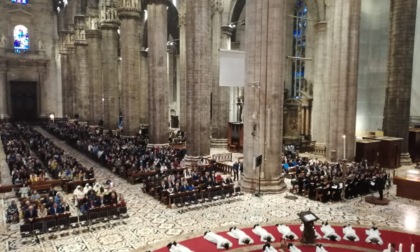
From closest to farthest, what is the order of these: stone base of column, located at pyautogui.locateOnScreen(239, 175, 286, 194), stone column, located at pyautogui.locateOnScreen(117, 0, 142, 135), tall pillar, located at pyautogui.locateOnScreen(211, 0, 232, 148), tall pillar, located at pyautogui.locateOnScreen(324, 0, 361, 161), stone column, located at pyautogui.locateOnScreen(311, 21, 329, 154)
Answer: stone base of column, located at pyautogui.locateOnScreen(239, 175, 286, 194) < tall pillar, located at pyautogui.locateOnScreen(324, 0, 361, 161) < stone column, located at pyautogui.locateOnScreen(311, 21, 329, 154) < tall pillar, located at pyautogui.locateOnScreen(211, 0, 232, 148) < stone column, located at pyautogui.locateOnScreen(117, 0, 142, 135)

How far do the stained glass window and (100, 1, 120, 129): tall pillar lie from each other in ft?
64.5

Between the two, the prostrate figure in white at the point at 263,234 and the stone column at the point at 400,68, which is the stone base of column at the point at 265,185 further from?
the stone column at the point at 400,68

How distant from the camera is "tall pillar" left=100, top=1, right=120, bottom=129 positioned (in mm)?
39688

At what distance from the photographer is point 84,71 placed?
49250mm

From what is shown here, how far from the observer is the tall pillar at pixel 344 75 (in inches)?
855

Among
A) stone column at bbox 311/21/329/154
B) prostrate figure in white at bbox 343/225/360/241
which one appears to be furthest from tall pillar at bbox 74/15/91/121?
prostrate figure in white at bbox 343/225/360/241

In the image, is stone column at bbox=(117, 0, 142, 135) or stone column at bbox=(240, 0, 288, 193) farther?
stone column at bbox=(117, 0, 142, 135)

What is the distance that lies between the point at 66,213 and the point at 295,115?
2498cm

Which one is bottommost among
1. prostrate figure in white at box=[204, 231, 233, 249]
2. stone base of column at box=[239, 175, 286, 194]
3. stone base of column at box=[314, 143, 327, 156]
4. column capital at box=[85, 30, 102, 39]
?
prostrate figure in white at box=[204, 231, 233, 249]

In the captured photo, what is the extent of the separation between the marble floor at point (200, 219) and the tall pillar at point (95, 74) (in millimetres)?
30314

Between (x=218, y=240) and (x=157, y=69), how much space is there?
19.6 metres

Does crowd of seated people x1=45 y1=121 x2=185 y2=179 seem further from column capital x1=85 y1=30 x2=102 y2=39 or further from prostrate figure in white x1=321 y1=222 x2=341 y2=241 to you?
column capital x1=85 y1=30 x2=102 y2=39

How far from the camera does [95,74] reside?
4553 centimetres

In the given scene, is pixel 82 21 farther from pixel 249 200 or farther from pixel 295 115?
pixel 249 200
